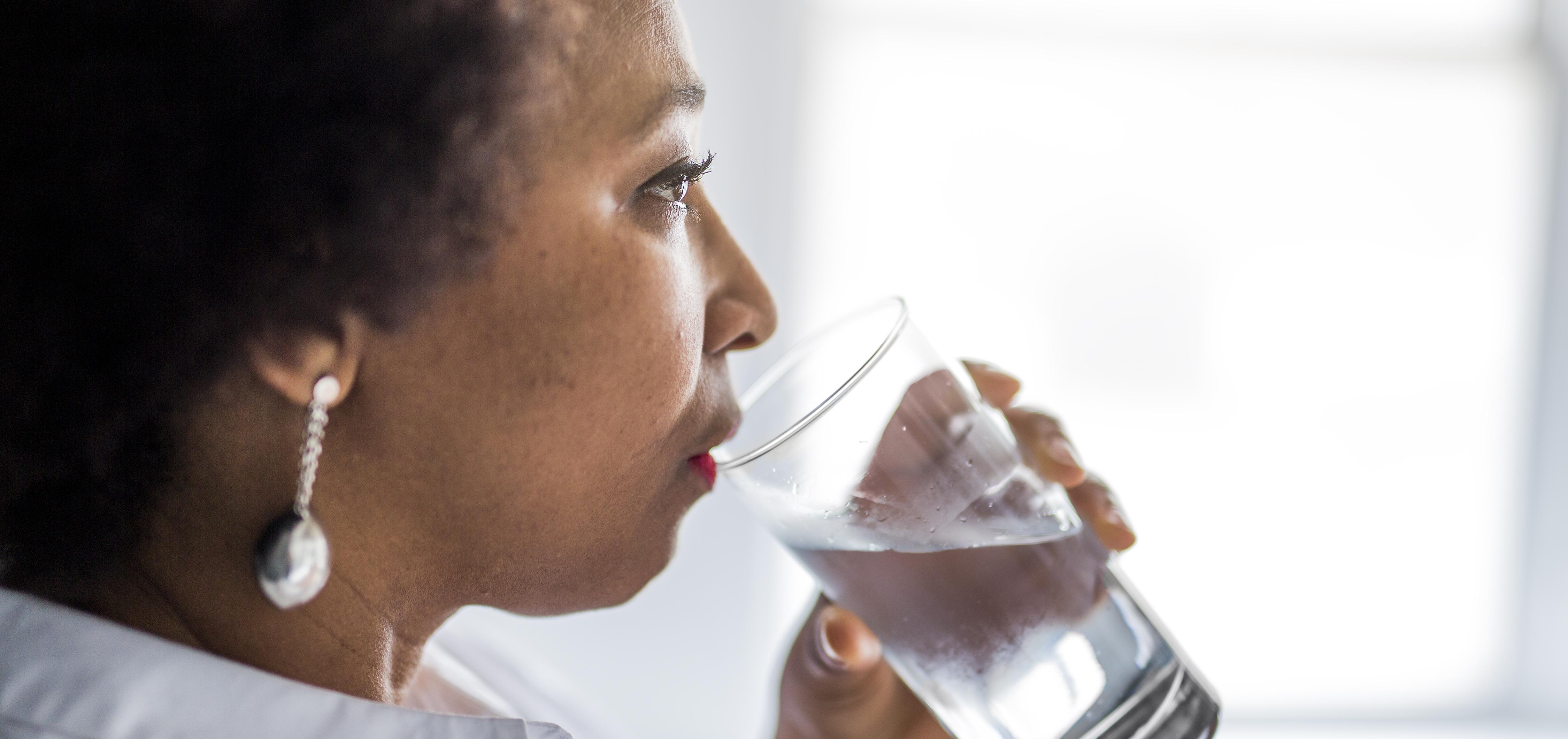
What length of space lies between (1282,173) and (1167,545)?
69 centimetres

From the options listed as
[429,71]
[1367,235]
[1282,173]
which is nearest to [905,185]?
[1282,173]

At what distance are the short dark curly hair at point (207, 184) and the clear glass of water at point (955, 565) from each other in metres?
0.24

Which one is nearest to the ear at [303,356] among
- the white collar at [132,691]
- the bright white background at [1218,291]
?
the white collar at [132,691]

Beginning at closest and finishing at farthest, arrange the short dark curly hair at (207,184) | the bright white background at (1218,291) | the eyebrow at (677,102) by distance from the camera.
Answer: the short dark curly hair at (207,184), the eyebrow at (677,102), the bright white background at (1218,291)

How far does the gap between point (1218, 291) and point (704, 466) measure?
148 cm

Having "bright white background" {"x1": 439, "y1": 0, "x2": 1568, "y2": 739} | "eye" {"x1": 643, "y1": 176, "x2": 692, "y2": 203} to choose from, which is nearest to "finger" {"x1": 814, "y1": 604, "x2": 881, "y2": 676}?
"eye" {"x1": 643, "y1": 176, "x2": 692, "y2": 203}

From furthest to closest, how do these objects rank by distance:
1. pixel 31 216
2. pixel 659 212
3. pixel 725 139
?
1. pixel 725 139
2. pixel 659 212
3. pixel 31 216

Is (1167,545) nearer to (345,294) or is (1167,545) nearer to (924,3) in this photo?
(924,3)

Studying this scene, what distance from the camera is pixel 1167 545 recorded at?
2.03 meters

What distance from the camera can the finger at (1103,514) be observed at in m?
0.90

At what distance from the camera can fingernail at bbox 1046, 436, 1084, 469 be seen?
2.96ft

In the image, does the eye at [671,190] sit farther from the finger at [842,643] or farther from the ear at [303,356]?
the finger at [842,643]

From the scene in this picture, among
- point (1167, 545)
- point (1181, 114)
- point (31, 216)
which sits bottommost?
point (1167, 545)

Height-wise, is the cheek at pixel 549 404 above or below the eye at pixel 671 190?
below
